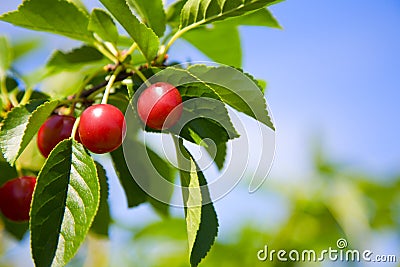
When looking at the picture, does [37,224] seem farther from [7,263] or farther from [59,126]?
[7,263]

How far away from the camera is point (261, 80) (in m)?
1.52

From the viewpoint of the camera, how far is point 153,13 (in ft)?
4.87

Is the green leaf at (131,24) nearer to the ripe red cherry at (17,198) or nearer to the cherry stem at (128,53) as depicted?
the cherry stem at (128,53)

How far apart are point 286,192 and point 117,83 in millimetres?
1250

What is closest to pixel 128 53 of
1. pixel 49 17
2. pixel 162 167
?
pixel 49 17

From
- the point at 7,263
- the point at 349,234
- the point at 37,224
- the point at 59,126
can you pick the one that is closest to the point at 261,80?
the point at 59,126

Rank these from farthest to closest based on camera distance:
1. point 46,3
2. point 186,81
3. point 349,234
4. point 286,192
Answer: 1. point 286,192
2. point 349,234
3. point 46,3
4. point 186,81

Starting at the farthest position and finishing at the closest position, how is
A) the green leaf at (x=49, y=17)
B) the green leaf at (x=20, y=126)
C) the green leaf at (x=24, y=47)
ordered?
the green leaf at (x=24, y=47) → the green leaf at (x=49, y=17) → the green leaf at (x=20, y=126)

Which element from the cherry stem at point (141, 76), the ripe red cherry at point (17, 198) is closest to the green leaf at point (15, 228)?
the ripe red cherry at point (17, 198)

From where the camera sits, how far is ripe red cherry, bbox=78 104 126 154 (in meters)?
1.19

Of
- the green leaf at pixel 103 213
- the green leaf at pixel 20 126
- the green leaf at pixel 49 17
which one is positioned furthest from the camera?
the green leaf at pixel 103 213

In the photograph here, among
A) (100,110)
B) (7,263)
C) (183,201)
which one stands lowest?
(7,263)

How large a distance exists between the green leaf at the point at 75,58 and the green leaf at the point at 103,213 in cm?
32

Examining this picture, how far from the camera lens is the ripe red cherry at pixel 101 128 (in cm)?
119
